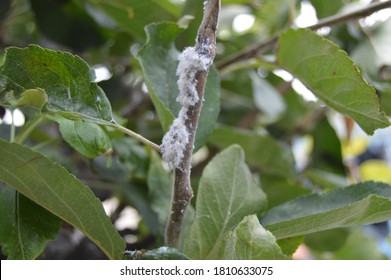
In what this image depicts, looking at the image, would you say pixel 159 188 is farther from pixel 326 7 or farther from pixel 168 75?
pixel 326 7

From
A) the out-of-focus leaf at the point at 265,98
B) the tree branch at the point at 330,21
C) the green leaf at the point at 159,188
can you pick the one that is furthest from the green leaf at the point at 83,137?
the out-of-focus leaf at the point at 265,98

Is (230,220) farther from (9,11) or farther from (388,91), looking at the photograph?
(9,11)

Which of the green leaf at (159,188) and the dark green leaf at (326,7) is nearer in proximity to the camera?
the green leaf at (159,188)

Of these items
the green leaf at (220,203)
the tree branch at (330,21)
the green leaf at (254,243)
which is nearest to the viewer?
the green leaf at (254,243)

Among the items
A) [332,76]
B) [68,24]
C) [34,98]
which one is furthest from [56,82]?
[68,24]

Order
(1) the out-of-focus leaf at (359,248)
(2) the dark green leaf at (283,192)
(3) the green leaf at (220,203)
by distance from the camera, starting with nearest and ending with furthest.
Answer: (3) the green leaf at (220,203)
(2) the dark green leaf at (283,192)
(1) the out-of-focus leaf at (359,248)

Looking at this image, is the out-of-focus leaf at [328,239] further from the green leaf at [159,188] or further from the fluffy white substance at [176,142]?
the fluffy white substance at [176,142]

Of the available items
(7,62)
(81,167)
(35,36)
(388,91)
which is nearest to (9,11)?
(35,36)
